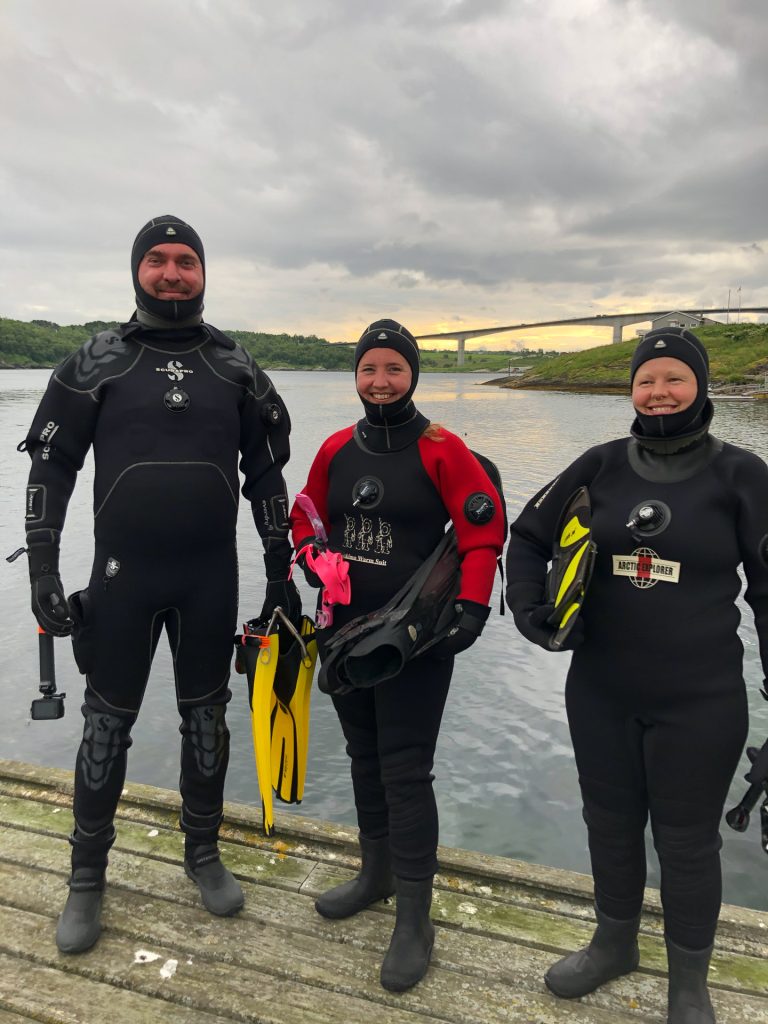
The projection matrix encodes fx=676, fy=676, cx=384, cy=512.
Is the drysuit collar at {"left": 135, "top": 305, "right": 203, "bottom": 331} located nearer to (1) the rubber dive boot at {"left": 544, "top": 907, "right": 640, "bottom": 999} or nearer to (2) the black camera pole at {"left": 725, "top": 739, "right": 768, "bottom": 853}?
(2) the black camera pole at {"left": 725, "top": 739, "right": 768, "bottom": 853}

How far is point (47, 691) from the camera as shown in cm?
275

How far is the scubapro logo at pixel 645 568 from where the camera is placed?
2055mm

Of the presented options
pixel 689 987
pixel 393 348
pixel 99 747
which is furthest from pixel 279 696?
pixel 689 987

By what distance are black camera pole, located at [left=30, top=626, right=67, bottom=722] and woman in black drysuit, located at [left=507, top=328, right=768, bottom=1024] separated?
6.28 feet

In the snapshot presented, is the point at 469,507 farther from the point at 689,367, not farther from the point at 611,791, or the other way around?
the point at 611,791

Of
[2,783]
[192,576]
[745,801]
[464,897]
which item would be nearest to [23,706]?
[2,783]

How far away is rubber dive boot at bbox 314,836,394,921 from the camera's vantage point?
8.56 feet

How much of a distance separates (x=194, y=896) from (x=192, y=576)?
1295mm

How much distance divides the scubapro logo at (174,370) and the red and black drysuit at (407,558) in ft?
2.40

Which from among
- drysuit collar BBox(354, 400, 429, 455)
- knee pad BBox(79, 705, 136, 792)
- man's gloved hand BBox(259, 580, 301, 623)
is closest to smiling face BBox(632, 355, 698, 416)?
drysuit collar BBox(354, 400, 429, 455)

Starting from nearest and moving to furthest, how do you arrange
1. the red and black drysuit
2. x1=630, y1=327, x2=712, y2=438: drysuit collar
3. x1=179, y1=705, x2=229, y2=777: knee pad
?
1. x1=630, y1=327, x2=712, y2=438: drysuit collar
2. the red and black drysuit
3. x1=179, y1=705, x2=229, y2=777: knee pad

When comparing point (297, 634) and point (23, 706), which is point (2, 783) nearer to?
point (297, 634)

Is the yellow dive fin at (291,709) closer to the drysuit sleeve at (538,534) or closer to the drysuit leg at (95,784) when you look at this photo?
the drysuit leg at (95,784)

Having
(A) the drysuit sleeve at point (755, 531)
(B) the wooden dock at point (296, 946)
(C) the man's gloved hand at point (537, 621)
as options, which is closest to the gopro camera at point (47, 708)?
(B) the wooden dock at point (296, 946)
